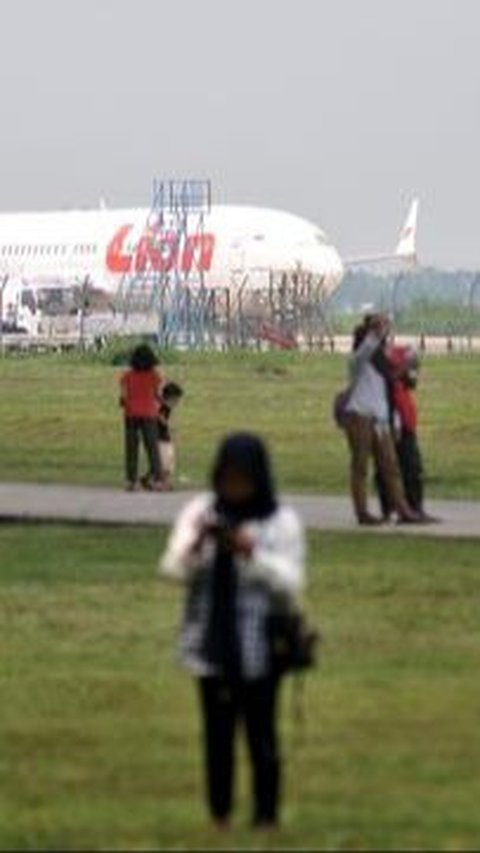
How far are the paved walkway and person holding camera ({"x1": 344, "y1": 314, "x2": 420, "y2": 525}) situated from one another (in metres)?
0.59

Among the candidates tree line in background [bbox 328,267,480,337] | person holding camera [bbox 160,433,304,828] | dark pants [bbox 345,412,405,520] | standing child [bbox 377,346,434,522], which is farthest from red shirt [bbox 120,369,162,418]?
tree line in background [bbox 328,267,480,337]

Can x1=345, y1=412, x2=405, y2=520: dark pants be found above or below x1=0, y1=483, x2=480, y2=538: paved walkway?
above

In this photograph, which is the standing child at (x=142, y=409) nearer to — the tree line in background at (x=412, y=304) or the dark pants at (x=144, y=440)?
the dark pants at (x=144, y=440)

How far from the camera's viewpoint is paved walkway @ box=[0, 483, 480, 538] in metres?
31.6

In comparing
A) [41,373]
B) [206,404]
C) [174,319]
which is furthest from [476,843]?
[174,319]

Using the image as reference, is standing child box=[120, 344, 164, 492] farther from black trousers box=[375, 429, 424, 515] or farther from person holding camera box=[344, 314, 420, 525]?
person holding camera box=[344, 314, 420, 525]

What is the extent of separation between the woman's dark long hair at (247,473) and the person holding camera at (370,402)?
54.0 feet

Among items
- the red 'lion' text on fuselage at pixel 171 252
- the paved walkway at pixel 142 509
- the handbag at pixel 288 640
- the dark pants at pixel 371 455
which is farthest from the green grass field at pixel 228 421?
the red 'lion' text on fuselage at pixel 171 252

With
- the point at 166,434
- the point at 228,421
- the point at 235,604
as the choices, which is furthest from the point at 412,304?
the point at 235,604

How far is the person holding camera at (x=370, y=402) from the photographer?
30.5 meters

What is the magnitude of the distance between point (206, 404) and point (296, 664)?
1628 inches

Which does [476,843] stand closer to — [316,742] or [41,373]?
[316,742]

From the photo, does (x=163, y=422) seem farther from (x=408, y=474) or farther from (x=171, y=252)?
(x=171, y=252)

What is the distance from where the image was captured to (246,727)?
14.0 metres
